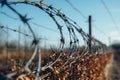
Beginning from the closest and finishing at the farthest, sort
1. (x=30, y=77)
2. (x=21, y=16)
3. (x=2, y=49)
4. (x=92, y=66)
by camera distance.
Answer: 1. (x=21, y=16)
2. (x=30, y=77)
3. (x=92, y=66)
4. (x=2, y=49)

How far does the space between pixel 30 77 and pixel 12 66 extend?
0.89m

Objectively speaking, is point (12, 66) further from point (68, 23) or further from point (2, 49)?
point (2, 49)

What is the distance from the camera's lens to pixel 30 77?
4.87 m

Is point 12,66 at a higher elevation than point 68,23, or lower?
lower

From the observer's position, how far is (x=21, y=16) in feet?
12.1

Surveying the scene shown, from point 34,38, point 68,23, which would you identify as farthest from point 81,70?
point 34,38

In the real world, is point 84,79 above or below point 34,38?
below

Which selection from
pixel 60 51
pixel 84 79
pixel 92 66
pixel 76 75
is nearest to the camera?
pixel 60 51

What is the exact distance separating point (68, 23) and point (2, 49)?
61564 millimetres

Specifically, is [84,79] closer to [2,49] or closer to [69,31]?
[69,31]

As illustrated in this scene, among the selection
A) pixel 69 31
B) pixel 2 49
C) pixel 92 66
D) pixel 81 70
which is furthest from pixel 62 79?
pixel 2 49

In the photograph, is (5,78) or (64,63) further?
(64,63)

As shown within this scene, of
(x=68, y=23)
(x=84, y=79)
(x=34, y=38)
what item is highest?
(x=68, y=23)

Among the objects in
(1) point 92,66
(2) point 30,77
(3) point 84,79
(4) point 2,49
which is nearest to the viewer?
(2) point 30,77
